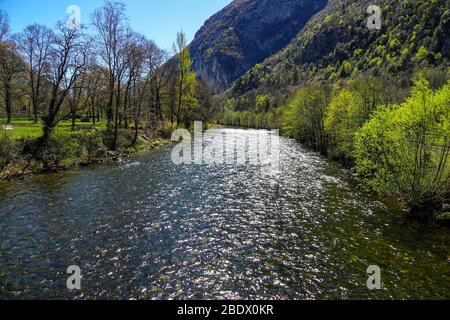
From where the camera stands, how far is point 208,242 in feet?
54.4

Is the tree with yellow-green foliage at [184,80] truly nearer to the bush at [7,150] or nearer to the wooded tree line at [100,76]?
the wooded tree line at [100,76]

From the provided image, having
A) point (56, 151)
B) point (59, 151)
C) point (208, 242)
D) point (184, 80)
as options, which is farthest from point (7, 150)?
point (184, 80)

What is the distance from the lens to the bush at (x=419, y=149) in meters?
19.3

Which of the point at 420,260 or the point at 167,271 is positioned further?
the point at 420,260

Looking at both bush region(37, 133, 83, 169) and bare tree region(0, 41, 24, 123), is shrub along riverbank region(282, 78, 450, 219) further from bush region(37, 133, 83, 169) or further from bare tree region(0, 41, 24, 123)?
bare tree region(0, 41, 24, 123)

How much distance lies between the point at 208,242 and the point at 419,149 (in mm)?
16505

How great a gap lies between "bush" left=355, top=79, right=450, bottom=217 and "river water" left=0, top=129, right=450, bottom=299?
7.25ft

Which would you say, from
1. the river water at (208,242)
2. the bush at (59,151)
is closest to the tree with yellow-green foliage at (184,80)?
the bush at (59,151)

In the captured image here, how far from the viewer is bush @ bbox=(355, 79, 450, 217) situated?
19328 millimetres

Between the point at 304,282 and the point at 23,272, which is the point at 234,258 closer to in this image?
the point at 304,282

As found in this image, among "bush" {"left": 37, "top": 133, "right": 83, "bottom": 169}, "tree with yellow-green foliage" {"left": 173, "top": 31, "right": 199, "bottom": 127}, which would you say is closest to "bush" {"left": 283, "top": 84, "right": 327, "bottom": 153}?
"tree with yellow-green foliage" {"left": 173, "top": 31, "right": 199, "bottom": 127}

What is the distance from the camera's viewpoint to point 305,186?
2919cm

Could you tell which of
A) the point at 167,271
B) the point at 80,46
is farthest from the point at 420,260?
the point at 80,46
